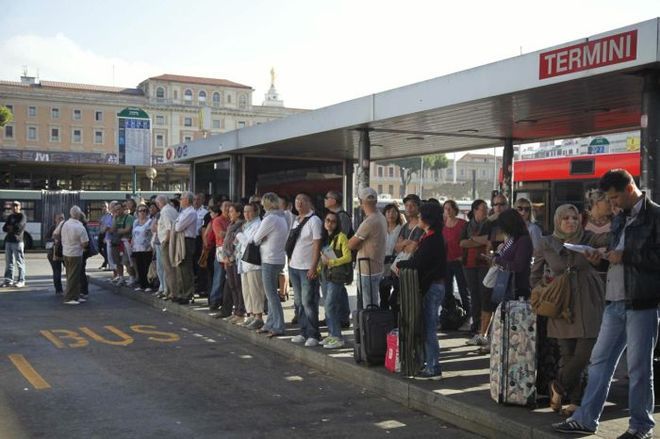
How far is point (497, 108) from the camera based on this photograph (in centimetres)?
1008

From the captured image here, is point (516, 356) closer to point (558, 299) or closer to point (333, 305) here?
point (558, 299)

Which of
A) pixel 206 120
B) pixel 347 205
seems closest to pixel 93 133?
pixel 206 120

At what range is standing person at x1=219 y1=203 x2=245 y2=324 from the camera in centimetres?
1030

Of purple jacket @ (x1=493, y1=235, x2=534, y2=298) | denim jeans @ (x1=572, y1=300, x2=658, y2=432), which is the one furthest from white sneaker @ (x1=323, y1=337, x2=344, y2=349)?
denim jeans @ (x1=572, y1=300, x2=658, y2=432)

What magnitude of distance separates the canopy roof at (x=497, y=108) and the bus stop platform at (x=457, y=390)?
10.4 ft

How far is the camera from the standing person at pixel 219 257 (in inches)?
426

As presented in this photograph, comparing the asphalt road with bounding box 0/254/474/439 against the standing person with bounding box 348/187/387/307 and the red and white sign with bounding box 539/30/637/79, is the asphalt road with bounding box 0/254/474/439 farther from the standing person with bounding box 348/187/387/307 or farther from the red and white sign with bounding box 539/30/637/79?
the red and white sign with bounding box 539/30/637/79

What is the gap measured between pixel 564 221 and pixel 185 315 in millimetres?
7663

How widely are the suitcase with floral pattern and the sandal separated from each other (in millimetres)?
159

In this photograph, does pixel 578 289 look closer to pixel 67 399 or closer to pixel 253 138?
pixel 67 399

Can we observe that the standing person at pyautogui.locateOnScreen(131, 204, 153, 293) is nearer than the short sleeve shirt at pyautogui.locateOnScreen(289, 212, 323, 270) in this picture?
No

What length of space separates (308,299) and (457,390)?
8.63ft

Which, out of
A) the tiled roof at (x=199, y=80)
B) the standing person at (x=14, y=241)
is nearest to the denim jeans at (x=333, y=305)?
the standing person at (x=14, y=241)

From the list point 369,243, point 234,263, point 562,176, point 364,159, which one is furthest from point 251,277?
point 562,176
